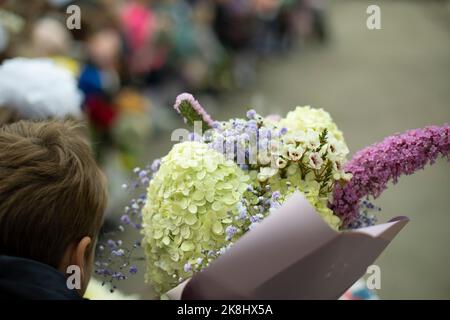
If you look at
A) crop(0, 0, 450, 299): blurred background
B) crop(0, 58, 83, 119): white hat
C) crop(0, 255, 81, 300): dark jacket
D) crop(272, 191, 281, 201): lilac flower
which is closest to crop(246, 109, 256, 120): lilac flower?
crop(272, 191, 281, 201): lilac flower

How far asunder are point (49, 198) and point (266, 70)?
17.6 feet

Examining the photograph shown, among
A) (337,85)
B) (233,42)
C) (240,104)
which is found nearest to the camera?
(240,104)

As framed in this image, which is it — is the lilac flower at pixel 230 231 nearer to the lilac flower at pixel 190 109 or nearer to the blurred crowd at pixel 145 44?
the lilac flower at pixel 190 109

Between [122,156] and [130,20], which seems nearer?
[122,156]

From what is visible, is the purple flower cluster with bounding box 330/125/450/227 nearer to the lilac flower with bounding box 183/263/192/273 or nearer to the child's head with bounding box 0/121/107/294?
the lilac flower with bounding box 183/263/192/273

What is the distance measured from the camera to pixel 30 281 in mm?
884

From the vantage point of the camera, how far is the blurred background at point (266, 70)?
3.58 meters

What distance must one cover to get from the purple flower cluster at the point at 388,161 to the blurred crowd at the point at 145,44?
7.09ft

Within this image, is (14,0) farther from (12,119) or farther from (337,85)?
(337,85)

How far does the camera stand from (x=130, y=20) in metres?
4.59

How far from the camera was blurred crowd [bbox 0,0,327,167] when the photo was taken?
11.7 feet
